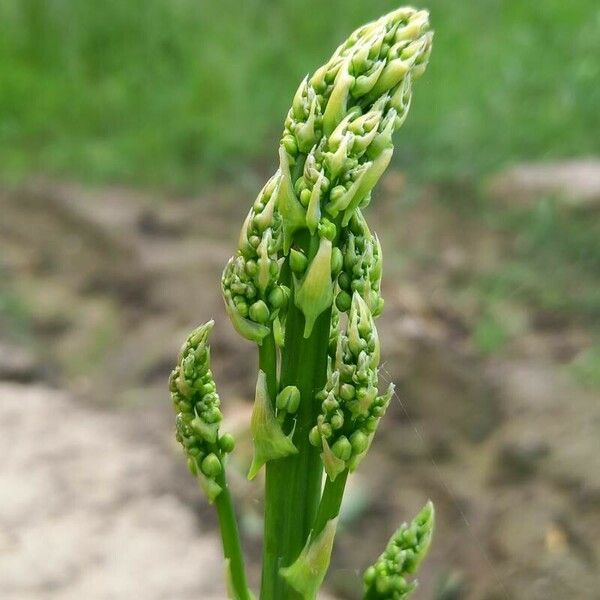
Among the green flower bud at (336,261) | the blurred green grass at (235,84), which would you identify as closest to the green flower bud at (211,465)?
the green flower bud at (336,261)

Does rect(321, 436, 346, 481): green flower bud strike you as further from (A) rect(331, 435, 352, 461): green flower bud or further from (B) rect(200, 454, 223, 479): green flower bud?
(B) rect(200, 454, 223, 479): green flower bud

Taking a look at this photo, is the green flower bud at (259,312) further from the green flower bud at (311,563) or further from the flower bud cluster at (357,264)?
the green flower bud at (311,563)

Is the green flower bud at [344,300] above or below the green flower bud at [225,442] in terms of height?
above

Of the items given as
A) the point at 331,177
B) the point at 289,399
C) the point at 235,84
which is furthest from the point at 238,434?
the point at 235,84

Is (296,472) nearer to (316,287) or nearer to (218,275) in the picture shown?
(316,287)

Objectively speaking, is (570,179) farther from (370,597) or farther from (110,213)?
(370,597)

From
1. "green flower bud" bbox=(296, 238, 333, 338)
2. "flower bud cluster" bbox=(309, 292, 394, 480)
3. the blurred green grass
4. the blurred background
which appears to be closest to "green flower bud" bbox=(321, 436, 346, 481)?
"flower bud cluster" bbox=(309, 292, 394, 480)
